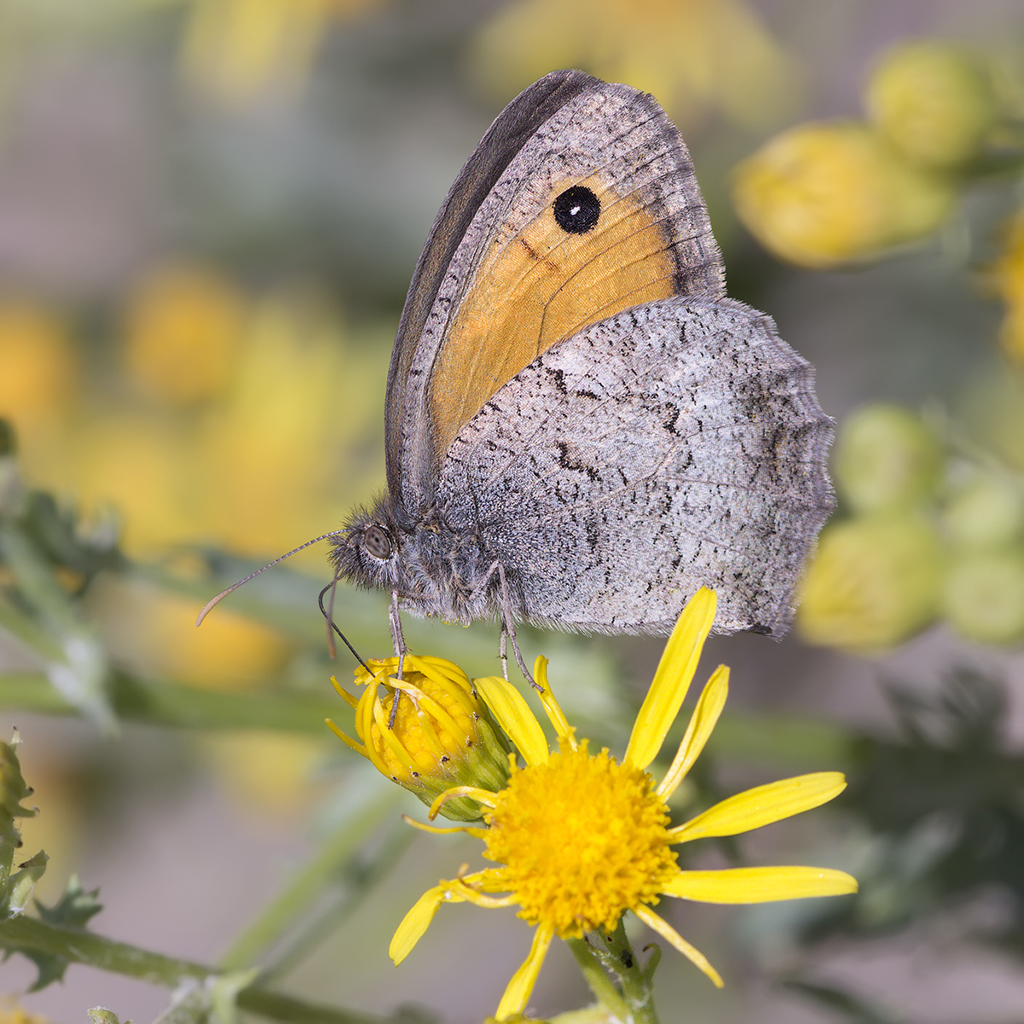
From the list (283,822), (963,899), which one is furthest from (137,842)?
(963,899)

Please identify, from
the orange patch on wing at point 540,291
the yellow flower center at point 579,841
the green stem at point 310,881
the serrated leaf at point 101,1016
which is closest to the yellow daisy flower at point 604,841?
the yellow flower center at point 579,841

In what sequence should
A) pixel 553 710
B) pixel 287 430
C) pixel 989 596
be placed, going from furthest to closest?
pixel 287 430 → pixel 989 596 → pixel 553 710

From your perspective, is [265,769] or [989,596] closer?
[989,596]

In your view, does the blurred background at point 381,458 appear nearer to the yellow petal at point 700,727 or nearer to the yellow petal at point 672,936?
the yellow petal at point 700,727

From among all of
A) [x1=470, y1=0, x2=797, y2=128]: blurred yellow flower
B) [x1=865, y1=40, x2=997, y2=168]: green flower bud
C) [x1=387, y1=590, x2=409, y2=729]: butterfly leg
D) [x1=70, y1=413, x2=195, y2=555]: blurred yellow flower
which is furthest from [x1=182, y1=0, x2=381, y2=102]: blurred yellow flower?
[x1=387, y1=590, x2=409, y2=729]: butterfly leg

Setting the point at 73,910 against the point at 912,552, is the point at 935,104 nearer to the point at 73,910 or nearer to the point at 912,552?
the point at 912,552

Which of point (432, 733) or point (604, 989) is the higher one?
point (432, 733)

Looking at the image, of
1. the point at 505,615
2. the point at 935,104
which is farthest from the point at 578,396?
the point at 935,104
